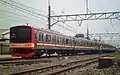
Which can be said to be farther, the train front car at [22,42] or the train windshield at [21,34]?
the train windshield at [21,34]

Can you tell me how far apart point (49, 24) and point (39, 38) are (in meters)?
10.2

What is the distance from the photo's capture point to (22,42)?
20.8 meters

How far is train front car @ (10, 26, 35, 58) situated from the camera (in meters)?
20.5

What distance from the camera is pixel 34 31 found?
20922 mm

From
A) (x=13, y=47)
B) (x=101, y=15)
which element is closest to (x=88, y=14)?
(x=101, y=15)

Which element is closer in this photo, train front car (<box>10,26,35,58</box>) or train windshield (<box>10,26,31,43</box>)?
train front car (<box>10,26,35,58</box>)

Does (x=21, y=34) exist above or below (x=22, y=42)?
above

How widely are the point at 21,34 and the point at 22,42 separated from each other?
0.80 meters

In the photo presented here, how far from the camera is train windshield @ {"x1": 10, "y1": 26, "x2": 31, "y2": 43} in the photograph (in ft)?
67.9

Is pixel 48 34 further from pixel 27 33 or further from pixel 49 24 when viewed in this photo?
pixel 49 24

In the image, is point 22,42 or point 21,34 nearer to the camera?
point 22,42

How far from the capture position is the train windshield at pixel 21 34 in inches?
814

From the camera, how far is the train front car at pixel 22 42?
67.2 feet

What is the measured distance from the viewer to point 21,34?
21062mm
